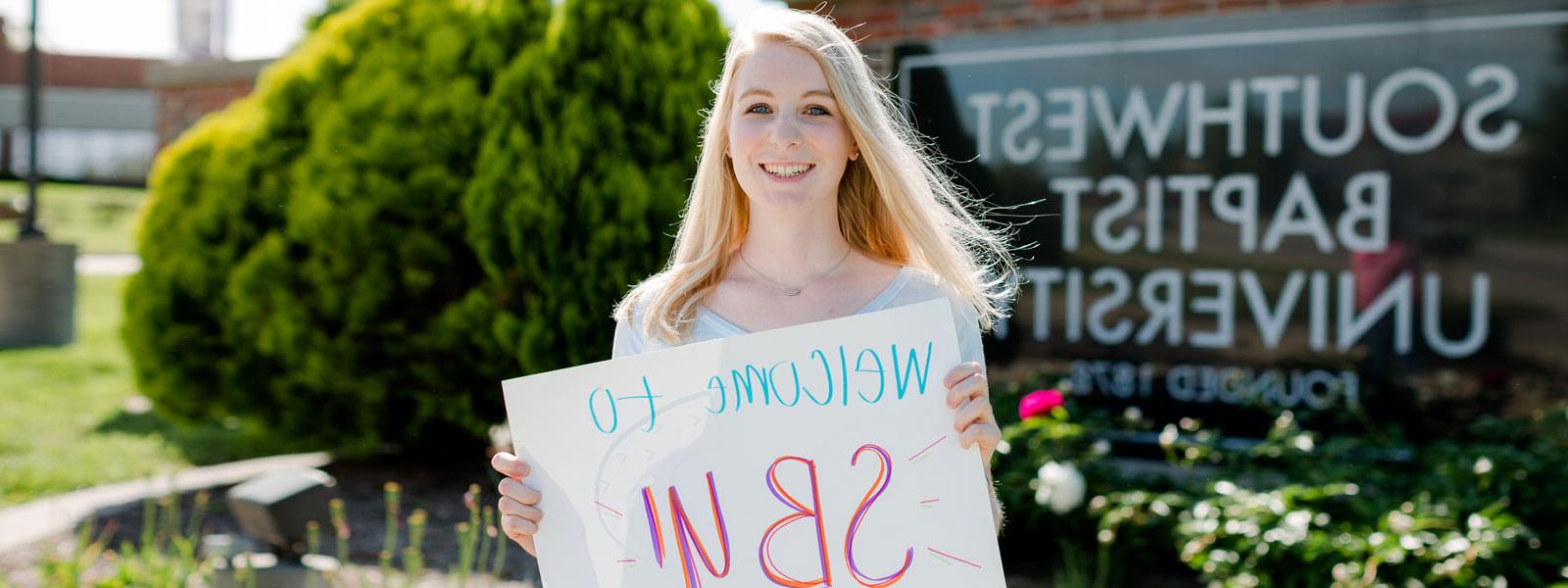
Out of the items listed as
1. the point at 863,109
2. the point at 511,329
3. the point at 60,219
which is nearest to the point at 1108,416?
the point at 511,329

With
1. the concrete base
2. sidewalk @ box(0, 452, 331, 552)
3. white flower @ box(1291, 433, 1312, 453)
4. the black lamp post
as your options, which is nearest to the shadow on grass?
sidewalk @ box(0, 452, 331, 552)

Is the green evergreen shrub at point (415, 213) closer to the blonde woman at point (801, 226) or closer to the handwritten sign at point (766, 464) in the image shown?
the blonde woman at point (801, 226)

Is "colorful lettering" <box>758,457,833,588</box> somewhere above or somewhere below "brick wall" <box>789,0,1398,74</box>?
below

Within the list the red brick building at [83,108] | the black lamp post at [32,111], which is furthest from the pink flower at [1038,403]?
the red brick building at [83,108]

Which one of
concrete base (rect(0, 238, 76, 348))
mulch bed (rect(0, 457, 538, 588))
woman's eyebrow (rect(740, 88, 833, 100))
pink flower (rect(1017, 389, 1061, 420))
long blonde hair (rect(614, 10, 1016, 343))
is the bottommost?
mulch bed (rect(0, 457, 538, 588))

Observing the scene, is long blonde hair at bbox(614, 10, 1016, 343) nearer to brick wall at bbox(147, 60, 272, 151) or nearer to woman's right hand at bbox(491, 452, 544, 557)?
woman's right hand at bbox(491, 452, 544, 557)

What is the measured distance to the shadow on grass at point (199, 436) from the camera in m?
6.97

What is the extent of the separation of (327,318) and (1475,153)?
4.65m

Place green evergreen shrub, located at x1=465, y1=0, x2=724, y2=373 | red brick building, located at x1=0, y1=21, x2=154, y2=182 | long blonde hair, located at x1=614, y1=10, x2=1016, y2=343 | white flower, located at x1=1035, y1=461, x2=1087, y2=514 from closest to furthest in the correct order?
long blonde hair, located at x1=614, y1=10, x2=1016, y2=343 → white flower, located at x1=1035, y1=461, x2=1087, y2=514 → green evergreen shrub, located at x1=465, y1=0, x2=724, y2=373 → red brick building, located at x1=0, y1=21, x2=154, y2=182

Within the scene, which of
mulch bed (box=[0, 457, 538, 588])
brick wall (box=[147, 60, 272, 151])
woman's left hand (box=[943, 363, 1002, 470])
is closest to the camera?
woman's left hand (box=[943, 363, 1002, 470])

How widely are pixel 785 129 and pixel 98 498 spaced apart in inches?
200

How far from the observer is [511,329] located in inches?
191

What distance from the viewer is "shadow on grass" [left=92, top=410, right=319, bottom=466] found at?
6973mm

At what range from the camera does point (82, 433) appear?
25.2 feet
